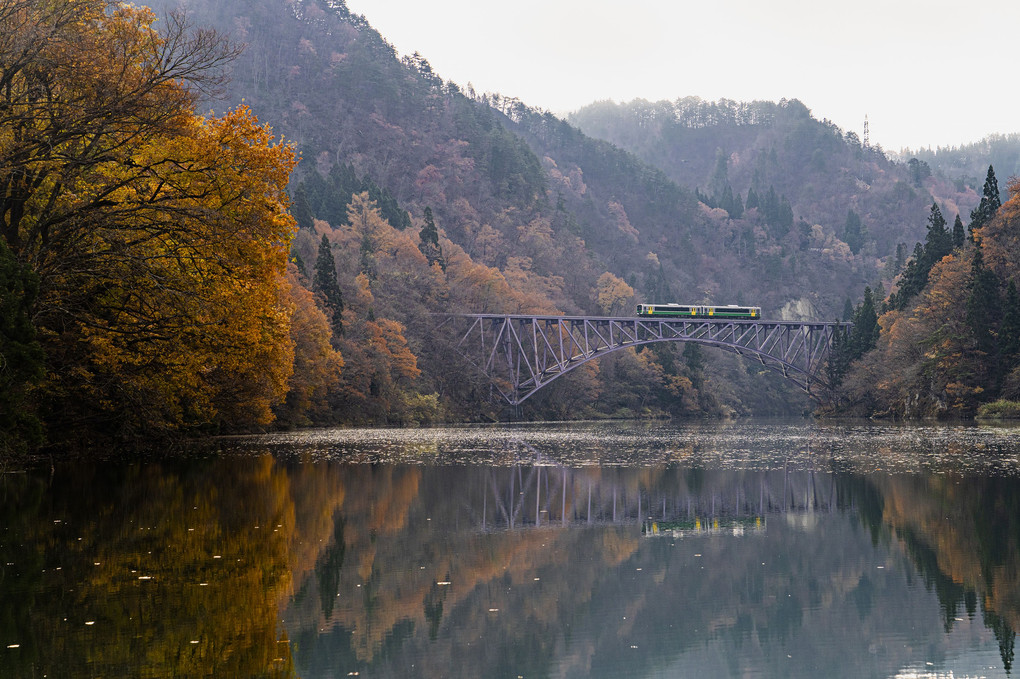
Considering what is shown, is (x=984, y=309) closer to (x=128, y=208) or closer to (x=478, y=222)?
(x=128, y=208)

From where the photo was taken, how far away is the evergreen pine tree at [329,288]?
2517 inches

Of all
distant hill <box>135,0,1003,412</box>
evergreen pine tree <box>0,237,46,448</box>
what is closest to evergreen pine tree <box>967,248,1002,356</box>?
distant hill <box>135,0,1003,412</box>

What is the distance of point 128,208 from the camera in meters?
20.5

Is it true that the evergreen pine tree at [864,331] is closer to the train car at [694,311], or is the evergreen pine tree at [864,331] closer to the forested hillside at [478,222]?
the train car at [694,311]

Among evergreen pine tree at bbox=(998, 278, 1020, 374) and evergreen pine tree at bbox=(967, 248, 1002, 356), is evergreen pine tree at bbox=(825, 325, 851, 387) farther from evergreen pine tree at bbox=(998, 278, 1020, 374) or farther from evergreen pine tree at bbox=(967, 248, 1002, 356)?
evergreen pine tree at bbox=(998, 278, 1020, 374)

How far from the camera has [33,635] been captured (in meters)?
8.34

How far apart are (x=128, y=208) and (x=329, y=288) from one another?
44.6 meters

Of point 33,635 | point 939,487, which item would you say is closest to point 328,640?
point 33,635

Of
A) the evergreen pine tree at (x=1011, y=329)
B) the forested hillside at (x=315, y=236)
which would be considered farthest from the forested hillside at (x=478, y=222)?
the evergreen pine tree at (x=1011, y=329)

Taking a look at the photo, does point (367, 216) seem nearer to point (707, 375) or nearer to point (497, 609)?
point (707, 375)

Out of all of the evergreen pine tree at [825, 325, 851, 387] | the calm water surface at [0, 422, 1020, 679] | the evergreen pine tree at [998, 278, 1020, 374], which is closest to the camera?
the calm water surface at [0, 422, 1020, 679]

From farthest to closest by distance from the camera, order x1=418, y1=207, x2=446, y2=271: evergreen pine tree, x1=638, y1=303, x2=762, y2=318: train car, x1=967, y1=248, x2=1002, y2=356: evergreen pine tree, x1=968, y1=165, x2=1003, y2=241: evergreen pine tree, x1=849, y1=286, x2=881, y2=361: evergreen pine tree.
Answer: x1=418, y1=207, x2=446, y2=271: evergreen pine tree → x1=638, y1=303, x2=762, y2=318: train car → x1=849, y1=286, x2=881, y2=361: evergreen pine tree → x1=968, y1=165, x2=1003, y2=241: evergreen pine tree → x1=967, y1=248, x2=1002, y2=356: evergreen pine tree

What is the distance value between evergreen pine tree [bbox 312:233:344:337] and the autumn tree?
115 ft

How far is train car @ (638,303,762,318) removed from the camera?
290 ft
